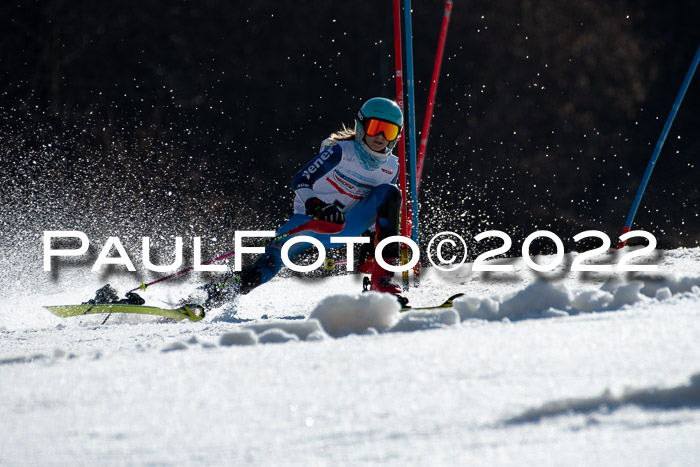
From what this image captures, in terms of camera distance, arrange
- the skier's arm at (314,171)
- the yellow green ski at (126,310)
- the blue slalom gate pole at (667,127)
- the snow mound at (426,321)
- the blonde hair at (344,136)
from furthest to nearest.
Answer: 1. the blue slalom gate pole at (667,127)
2. the blonde hair at (344,136)
3. the skier's arm at (314,171)
4. the yellow green ski at (126,310)
5. the snow mound at (426,321)

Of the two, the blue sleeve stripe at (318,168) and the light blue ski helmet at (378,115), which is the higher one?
the light blue ski helmet at (378,115)

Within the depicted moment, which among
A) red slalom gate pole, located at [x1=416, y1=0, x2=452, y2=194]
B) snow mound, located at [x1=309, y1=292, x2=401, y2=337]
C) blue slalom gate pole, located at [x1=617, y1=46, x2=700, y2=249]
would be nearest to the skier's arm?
red slalom gate pole, located at [x1=416, y1=0, x2=452, y2=194]

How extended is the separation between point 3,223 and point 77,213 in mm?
1531

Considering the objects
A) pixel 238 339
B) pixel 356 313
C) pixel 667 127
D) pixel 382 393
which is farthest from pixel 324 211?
pixel 382 393

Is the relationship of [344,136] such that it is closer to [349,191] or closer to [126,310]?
[349,191]

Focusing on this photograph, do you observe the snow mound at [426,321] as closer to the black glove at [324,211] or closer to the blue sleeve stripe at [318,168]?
the black glove at [324,211]

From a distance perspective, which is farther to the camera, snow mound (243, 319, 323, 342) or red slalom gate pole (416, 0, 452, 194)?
red slalom gate pole (416, 0, 452, 194)

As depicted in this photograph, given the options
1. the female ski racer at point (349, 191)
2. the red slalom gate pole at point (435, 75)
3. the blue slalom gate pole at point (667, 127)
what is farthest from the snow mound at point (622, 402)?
the blue slalom gate pole at point (667, 127)

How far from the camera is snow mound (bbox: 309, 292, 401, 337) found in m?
2.19

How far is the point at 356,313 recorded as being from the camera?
225cm

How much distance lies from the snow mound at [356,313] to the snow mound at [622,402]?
1036mm

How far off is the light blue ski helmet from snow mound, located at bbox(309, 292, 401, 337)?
1.57 m

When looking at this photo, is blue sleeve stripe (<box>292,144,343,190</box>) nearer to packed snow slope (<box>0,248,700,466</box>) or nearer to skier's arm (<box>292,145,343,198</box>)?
skier's arm (<box>292,145,343,198</box>)

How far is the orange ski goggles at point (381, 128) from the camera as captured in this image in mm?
3711
